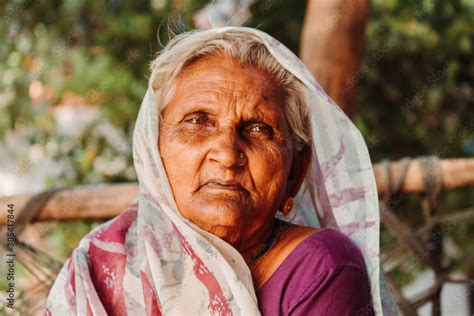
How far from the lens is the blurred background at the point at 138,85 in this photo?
3973mm

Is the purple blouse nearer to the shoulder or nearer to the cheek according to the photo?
the shoulder

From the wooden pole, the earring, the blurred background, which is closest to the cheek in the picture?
the earring

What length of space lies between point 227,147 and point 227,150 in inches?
0.4

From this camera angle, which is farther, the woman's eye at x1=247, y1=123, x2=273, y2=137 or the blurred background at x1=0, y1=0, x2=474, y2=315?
the blurred background at x1=0, y1=0, x2=474, y2=315

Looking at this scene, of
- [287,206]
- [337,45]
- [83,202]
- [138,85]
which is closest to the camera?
[287,206]

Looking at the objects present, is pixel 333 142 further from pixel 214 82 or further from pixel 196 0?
pixel 196 0

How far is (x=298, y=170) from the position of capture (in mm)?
1929

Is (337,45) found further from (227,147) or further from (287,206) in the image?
(227,147)

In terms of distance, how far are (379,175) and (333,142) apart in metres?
1.13

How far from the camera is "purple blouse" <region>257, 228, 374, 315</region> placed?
161 cm

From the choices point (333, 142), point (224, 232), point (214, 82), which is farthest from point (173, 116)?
point (333, 142)

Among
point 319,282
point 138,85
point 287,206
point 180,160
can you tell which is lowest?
point 319,282

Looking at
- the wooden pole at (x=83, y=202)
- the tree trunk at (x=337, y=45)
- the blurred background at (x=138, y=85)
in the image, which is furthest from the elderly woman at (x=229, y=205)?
the blurred background at (x=138, y=85)

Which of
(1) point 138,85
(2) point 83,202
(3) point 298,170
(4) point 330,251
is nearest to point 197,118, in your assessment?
(3) point 298,170
